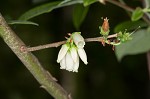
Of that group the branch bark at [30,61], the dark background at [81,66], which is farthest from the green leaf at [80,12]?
the dark background at [81,66]

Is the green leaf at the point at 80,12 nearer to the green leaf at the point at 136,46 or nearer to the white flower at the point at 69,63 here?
the green leaf at the point at 136,46

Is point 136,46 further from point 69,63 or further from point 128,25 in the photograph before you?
point 69,63

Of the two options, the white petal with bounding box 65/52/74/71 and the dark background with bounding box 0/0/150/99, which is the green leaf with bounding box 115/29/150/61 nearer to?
the white petal with bounding box 65/52/74/71

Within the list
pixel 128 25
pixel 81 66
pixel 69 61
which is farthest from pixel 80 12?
pixel 81 66

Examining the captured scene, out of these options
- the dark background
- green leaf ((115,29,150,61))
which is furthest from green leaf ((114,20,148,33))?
the dark background

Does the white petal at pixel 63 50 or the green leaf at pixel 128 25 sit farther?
the green leaf at pixel 128 25

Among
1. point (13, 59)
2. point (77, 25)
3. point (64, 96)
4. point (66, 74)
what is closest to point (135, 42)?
point (77, 25)
